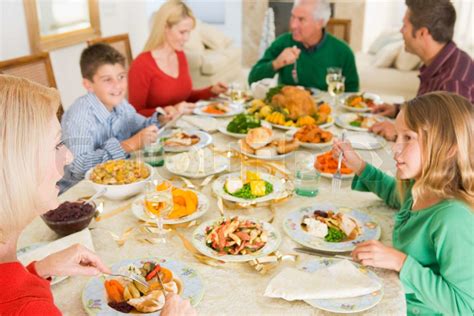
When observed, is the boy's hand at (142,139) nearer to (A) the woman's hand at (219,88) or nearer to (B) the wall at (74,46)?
(A) the woman's hand at (219,88)

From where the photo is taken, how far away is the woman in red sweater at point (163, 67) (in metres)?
2.78

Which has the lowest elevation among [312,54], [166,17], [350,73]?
[350,73]

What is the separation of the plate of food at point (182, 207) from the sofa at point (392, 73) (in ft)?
13.6

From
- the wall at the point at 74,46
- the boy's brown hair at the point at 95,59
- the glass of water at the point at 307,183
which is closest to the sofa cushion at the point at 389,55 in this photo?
the wall at the point at 74,46

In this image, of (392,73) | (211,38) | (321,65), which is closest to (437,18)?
(321,65)

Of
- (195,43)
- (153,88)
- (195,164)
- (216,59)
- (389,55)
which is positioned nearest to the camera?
(195,164)

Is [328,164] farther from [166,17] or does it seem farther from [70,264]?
[166,17]

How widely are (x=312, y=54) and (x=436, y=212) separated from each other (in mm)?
2257

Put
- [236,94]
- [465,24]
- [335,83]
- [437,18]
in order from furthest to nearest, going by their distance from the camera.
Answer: [465,24]
[236,94]
[335,83]
[437,18]

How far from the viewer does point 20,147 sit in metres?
0.83

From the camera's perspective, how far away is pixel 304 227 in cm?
136

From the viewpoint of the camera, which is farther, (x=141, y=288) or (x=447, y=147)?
(x=447, y=147)

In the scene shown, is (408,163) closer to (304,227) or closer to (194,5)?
(304,227)

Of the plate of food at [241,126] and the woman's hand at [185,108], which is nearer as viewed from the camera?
the plate of food at [241,126]
